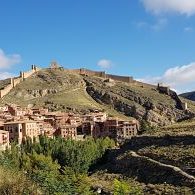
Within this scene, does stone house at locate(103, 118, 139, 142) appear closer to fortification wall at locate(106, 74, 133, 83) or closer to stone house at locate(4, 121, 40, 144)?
stone house at locate(4, 121, 40, 144)

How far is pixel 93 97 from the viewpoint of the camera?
397 ft

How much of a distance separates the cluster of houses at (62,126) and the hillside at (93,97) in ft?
64.0

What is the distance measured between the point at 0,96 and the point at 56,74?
20833 mm

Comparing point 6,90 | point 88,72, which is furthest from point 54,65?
point 6,90

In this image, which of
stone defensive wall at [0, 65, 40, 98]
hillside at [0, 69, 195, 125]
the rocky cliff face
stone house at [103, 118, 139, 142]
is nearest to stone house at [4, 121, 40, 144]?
stone house at [103, 118, 139, 142]

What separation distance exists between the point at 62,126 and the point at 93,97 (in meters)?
42.5

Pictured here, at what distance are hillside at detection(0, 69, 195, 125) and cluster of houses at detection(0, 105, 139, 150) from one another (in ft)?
64.0

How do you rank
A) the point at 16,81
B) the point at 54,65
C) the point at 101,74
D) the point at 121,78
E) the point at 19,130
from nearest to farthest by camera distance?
the point at 19,130 → the point at 16,81 → the point at 121,78 → the point at 101,74 → the point at 54,65

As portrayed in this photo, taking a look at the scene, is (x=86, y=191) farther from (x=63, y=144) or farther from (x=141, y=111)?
(x=141, y=111)

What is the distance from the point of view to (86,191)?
20.5 meters

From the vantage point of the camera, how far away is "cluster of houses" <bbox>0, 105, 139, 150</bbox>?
236 feet

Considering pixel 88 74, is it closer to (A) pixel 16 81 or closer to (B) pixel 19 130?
(A) pixel 16 81

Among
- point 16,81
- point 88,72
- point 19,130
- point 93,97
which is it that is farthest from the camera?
point 88,72

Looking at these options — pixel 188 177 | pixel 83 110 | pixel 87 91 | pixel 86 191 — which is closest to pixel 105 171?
pixel 188 177
